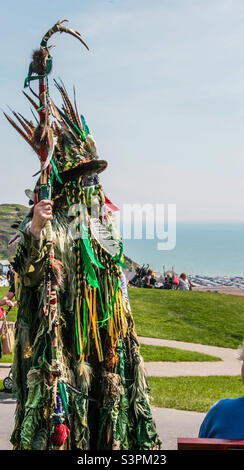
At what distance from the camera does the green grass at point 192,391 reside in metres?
7.85

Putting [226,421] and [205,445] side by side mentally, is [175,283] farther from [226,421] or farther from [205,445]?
[205,445]

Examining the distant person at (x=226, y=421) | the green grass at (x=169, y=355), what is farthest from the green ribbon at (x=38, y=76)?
the green grass at (x=169, y=355)

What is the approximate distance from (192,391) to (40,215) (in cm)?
573

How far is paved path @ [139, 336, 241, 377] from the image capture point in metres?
11.1

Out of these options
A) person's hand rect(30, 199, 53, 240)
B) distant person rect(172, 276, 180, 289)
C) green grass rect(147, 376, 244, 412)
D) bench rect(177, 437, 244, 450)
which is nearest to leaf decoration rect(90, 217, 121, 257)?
person's hand rect(30, 199, 53, 240)

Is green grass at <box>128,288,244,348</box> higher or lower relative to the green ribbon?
lower

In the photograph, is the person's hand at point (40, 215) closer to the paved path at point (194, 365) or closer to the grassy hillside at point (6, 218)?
the paved path at point (194, 365)

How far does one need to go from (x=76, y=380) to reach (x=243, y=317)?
13.3 meters

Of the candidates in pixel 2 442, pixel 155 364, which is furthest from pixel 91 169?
pixel 155 364

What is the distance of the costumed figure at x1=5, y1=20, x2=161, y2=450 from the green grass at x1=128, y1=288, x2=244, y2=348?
33.3 ft

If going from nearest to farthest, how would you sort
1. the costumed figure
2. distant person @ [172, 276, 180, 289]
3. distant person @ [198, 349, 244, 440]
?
distant person @ [198, 349, 244, 440], the costumed figure, distant person @ [172, 276, 180, 289]

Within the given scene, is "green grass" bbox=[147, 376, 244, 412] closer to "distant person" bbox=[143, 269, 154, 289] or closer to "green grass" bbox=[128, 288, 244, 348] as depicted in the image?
"green grass" bbox=[128, 288, 244, 348]
